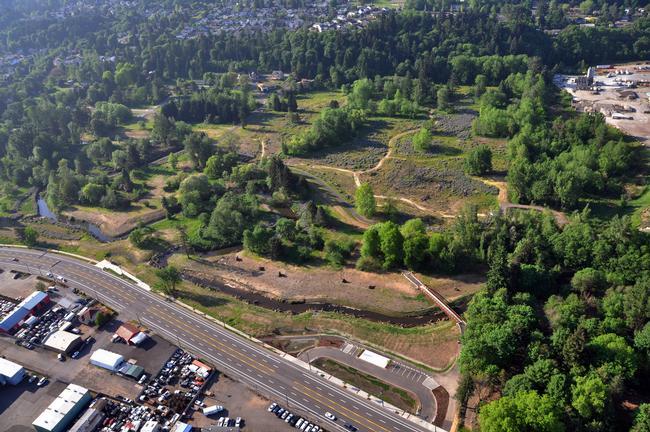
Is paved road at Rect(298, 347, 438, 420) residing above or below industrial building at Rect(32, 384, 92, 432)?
below

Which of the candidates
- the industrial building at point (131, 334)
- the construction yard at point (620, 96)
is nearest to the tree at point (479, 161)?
the construction yard at point (620, 96)

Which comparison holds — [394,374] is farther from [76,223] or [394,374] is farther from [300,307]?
[76,223]

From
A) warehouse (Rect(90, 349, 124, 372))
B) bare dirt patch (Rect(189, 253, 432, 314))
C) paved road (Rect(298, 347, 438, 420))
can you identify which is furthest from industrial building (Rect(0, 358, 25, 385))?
paved road (Rect(298, 347, 438, 420))

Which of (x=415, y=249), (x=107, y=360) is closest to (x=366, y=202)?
(x=415, y=249)

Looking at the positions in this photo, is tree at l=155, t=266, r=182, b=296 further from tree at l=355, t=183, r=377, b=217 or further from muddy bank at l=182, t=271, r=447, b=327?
tree at l=355, t=183, r=377, b=217

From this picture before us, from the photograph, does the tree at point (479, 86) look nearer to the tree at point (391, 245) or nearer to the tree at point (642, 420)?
the tree at point (391, 245)

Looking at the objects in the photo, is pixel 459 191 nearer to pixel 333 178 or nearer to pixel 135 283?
pixel 333 178
